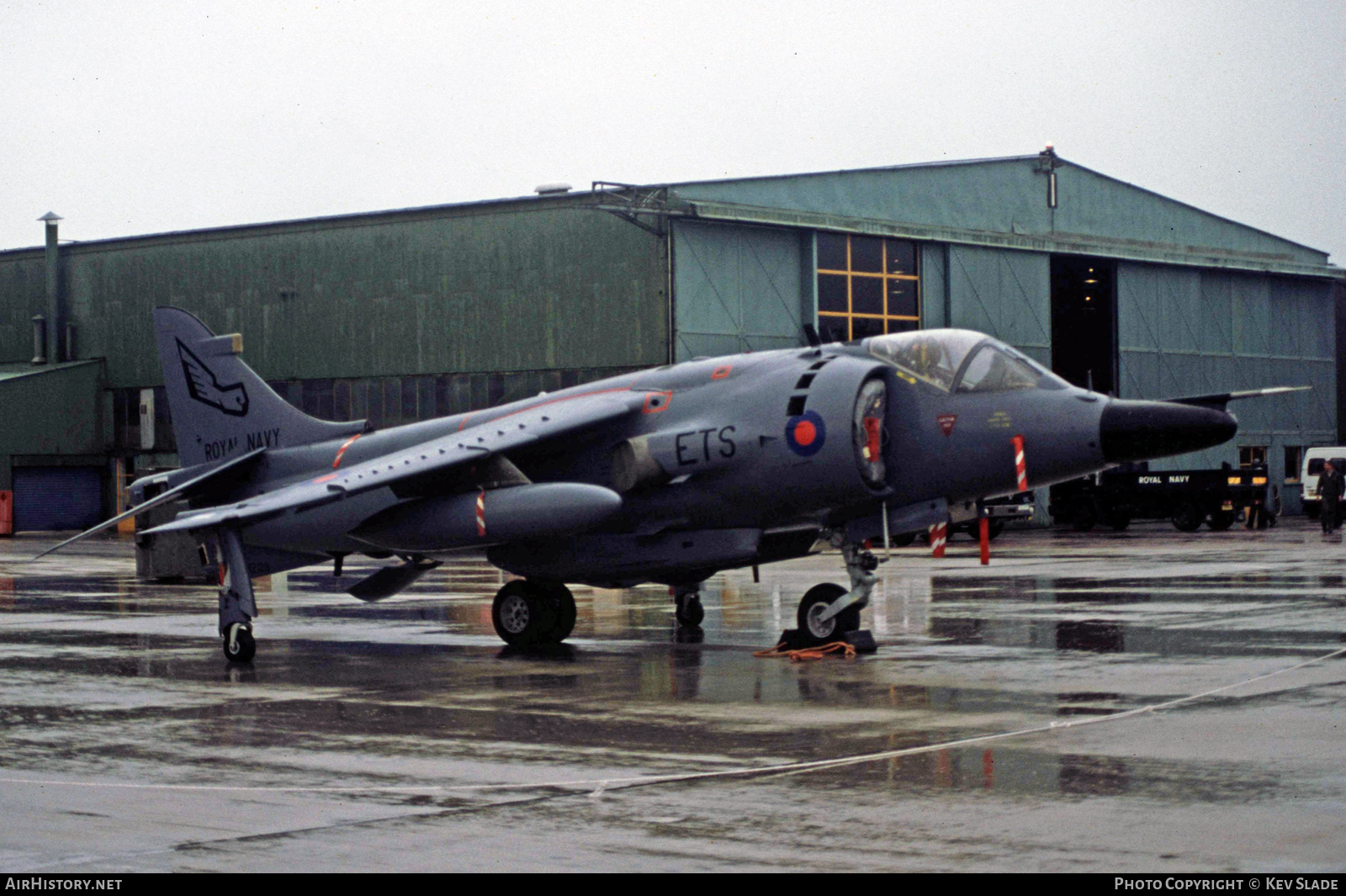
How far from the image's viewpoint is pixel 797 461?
15383 millimetres

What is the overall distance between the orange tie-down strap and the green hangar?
99.3 feet

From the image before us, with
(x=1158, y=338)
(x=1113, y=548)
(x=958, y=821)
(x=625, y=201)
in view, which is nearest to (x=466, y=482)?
(x=958, y=821)

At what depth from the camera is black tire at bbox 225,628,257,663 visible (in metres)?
15.4

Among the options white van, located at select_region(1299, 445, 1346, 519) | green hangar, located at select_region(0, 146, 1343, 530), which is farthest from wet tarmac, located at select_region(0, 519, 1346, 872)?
white van, located at select_region(1299, 445, 1346, 519)

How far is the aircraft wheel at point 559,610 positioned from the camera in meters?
16.8

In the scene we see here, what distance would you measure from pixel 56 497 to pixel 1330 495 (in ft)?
135

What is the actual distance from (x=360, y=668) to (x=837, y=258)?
118ft

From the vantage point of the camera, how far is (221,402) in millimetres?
18516

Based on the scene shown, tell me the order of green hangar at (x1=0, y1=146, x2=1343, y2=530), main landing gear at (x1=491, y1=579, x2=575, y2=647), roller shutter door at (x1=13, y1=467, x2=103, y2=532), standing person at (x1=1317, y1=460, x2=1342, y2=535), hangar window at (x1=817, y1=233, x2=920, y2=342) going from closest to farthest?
main landing gear at (x1=491, y1=579, x2=575, y2=647) < standing person at (x1=1317, y1=460, x2=1342, y2=535) < green hangar at (x1=0, y1=146, x2=1343, y2=530) < hangar window at (x1=817, y1=233, x2=920, y2=342) < roller shutter door at (x1=13, y1=467, x2=103, y2=532)

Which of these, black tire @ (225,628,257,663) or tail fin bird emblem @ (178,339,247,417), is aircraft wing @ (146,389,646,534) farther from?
tail fin bird emblem @ (178,339,247,417)

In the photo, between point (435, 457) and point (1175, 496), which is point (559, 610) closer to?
point (435, 457)

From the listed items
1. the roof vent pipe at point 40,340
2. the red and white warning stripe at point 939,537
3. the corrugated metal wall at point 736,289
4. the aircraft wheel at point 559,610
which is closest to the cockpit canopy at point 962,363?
the red and white warning stripe at point 939,537

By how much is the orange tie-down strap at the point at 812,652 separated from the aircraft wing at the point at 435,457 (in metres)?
2.80

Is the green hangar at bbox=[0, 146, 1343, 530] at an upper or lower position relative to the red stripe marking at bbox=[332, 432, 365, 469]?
upper
